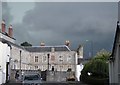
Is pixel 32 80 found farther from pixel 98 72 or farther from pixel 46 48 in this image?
pixel 46 48

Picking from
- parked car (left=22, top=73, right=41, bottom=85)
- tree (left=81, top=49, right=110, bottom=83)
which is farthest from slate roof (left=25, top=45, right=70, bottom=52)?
parked car (left=22, top=73, right=41, bottom=85)

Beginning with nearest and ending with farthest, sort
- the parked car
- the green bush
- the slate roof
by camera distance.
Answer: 1. the parked car
2. the green bush
3. the slate roof

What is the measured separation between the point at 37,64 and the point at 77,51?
52.4 ft

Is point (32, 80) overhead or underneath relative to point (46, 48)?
underneath

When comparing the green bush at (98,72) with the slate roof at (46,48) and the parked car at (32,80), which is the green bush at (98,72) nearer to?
the parked car at (32,80)

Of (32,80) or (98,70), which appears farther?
(98,70)

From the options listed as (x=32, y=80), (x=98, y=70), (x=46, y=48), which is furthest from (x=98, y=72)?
(x=46, y=48)

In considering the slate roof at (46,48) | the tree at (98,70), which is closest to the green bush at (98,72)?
the tree at (98,70)

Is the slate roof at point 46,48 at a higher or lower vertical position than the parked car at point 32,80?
higher

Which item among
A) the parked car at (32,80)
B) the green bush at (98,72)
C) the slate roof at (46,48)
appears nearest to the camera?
the parked car at (32,80)

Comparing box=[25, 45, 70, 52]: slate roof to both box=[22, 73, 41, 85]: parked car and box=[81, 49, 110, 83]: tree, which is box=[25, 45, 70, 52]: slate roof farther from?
box=[22, 73, 41, 85]: parked car

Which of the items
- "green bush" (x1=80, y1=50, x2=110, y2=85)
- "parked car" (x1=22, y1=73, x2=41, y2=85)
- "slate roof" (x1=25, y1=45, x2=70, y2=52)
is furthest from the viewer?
"slate roof" (x1=25, y1=45, x2=70, y2=52)

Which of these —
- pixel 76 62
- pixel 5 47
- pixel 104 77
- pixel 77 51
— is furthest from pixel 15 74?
pixel 77 51

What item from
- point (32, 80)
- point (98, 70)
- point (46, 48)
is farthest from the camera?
point (46, 48)
